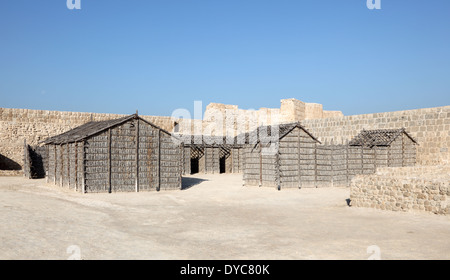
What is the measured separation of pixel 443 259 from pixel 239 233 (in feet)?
12.7

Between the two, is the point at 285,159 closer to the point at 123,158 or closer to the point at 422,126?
the point at 123,158

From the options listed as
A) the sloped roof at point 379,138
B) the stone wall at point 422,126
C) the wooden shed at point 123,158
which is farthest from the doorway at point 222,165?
the wooden shed at point 123,158

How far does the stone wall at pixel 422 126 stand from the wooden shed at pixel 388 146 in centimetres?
61

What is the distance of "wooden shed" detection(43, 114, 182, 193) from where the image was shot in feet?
50.6

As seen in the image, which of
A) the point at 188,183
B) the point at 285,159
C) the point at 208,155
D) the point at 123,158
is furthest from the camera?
the point at 208,155

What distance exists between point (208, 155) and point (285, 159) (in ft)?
39.6

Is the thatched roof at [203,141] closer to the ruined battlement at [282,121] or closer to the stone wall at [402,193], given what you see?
the ruined battlement at [282,121]

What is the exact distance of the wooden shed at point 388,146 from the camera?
2017cm

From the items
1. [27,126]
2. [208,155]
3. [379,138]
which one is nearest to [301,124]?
[208,155]

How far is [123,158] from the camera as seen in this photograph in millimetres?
15945

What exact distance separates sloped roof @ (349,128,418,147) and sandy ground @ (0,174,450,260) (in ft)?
25.6
